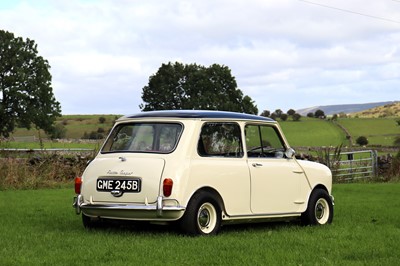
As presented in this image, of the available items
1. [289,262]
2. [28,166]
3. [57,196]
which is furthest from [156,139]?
[28,166]

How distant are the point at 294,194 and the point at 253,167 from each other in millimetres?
1081

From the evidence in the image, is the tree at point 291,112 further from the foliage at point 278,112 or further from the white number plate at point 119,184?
the white number plate at point 119,184

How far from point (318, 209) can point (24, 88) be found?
2311 inches

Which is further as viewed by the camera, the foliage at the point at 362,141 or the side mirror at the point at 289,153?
the foliage at the point at 362,141

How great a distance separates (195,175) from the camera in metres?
9.52

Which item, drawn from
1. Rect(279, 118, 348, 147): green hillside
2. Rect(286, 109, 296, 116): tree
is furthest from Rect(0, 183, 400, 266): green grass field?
Rect(286, 109, 296, 116): tree

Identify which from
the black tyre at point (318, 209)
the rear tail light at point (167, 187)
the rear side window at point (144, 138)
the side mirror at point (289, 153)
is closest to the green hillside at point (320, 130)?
the black tyre at point (318, 209)

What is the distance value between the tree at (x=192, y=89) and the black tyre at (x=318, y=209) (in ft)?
206

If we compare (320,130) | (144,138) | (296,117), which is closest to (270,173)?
(144,138)

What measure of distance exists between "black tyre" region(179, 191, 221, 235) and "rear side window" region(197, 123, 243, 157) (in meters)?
0.72

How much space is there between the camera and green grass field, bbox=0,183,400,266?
764 cm

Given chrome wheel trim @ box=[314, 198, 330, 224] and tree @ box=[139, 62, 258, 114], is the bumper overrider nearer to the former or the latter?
chrome wheel trim @ box=[314, 198, 330, 224]

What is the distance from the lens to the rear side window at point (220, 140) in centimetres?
1005

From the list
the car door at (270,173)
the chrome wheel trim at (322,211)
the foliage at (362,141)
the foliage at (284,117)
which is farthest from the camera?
the foliage at (284,117)
